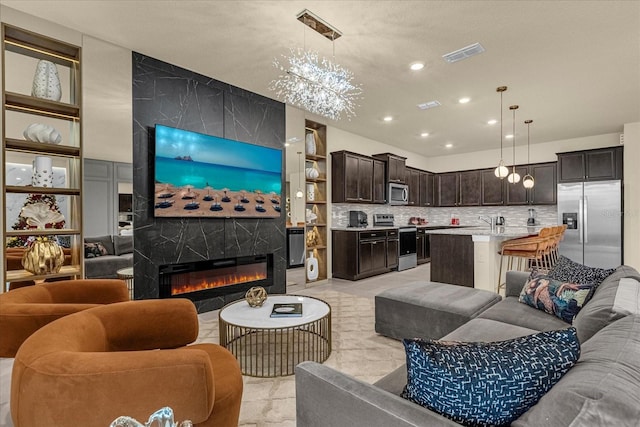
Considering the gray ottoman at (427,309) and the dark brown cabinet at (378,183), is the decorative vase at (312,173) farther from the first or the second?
the gray ottoman at (427,309)

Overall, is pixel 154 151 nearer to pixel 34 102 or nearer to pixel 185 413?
pixel 34 102

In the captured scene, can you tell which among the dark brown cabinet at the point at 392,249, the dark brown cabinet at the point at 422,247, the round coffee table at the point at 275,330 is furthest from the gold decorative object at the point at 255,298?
the dark brown cabinet at the point at 422,247

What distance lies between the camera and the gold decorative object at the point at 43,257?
2.76m

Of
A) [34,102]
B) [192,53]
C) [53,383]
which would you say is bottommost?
[53,383]

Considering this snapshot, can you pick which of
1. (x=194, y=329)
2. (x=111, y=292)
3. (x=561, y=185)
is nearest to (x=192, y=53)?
(x=111, y=292)

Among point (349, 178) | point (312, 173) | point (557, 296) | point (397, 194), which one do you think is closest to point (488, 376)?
point (557, 296)

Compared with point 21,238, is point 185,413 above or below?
below

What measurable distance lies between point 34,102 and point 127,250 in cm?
156

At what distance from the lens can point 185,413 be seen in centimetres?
108

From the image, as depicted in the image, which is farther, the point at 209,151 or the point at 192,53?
the point at 209,151

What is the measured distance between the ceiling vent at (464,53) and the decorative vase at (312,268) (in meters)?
3.55

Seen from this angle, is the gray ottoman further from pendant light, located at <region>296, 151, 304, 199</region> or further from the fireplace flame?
pendant light, located at <region>296, 151, 304, 199</region>

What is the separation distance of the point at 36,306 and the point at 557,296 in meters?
3.19

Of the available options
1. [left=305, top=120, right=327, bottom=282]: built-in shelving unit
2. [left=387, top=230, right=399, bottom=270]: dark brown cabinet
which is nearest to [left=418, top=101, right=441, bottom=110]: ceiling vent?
[left=305, top=120, right=327, bottom=282]: built-in shelving unit
